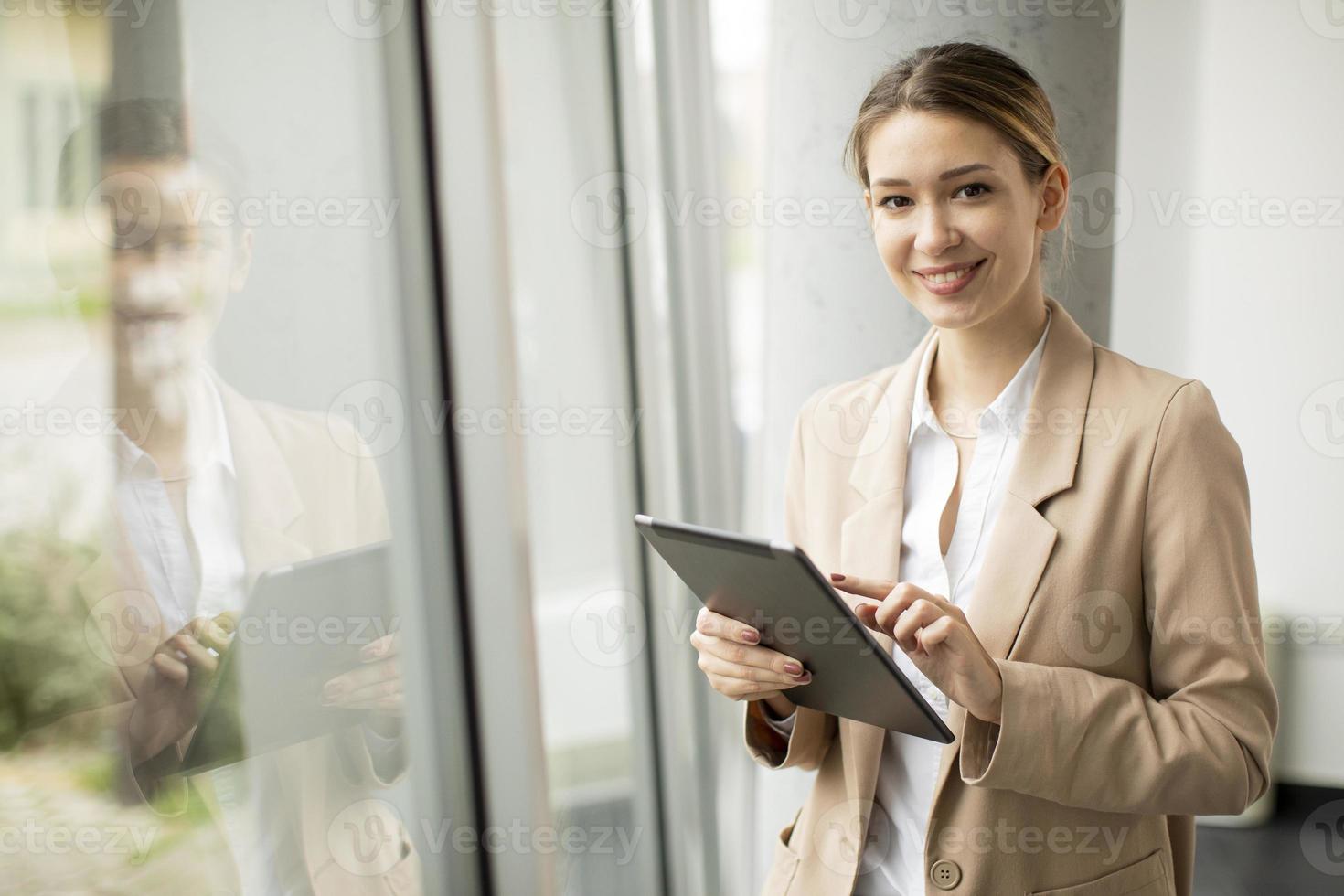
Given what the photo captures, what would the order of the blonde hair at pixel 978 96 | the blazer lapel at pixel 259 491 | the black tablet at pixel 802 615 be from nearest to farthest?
the black tablet at pixel 802 615 → the blonde hair at pixel 978 96 → the blazer lapel at pixel 259 491

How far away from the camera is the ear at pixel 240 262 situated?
1.36 metres

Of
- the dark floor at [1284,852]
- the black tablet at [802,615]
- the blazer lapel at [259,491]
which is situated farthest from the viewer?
the dark floor at [1284,852]

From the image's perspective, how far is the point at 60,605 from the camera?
1.14 m

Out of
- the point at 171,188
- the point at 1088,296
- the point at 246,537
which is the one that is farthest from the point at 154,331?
the point at 1088,296

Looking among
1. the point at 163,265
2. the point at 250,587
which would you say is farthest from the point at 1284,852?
the point at 163,265

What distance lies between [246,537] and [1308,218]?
301cm

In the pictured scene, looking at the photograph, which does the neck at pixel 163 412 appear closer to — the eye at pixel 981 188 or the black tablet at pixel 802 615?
the black tablet at pixel 802 615

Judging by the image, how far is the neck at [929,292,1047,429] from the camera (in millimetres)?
1341

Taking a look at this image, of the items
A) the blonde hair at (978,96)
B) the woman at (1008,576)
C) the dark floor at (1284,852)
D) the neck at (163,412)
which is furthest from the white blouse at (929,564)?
the dark floor at (1284,852)

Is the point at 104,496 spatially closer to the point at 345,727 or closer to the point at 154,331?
the point at 154,331

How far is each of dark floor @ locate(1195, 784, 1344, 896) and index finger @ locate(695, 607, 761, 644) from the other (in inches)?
92.3

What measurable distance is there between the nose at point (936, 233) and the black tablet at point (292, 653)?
0.95 meters

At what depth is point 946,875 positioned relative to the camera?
1231mm

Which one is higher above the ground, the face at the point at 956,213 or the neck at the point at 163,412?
the face at the point at 956,213
